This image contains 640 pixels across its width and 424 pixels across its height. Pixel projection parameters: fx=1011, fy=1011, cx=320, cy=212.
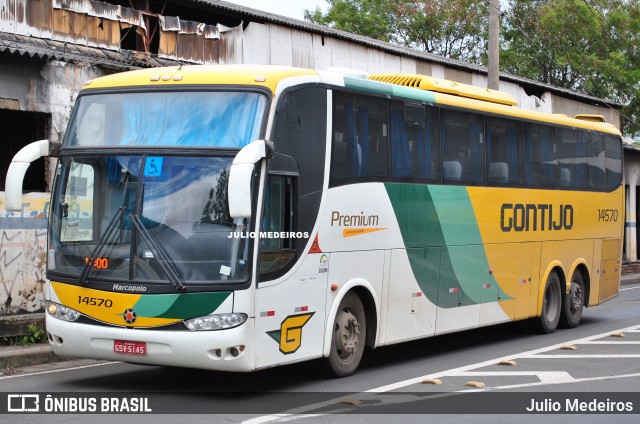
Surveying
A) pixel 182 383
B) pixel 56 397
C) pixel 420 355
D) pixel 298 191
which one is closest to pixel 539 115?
pixel 420 355

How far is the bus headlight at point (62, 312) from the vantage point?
10.1m

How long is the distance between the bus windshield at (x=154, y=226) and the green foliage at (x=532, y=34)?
1639 inches

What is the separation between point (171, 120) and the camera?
10211 millimetres

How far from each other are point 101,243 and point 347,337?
10.0ft

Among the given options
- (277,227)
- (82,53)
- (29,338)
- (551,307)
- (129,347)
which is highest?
(82,53)

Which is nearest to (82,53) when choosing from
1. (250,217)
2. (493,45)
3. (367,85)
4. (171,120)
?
(367,85)

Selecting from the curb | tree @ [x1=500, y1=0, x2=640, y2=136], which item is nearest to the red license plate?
the curb

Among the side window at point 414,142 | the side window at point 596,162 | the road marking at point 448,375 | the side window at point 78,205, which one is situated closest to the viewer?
the road marking at point 448,375

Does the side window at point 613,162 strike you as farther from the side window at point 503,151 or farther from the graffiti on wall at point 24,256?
the graffiti on wall at point 24,256

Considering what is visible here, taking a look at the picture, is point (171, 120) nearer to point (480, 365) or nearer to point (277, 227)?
point (277, 227)

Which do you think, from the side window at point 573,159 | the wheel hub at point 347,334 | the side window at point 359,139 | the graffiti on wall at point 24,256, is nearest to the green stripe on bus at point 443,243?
the side window at point 359,139

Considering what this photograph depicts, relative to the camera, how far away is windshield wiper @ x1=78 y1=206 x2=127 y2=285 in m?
9.98

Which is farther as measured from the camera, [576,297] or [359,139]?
[576,297]

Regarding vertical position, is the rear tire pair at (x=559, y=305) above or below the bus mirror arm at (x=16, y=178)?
below
